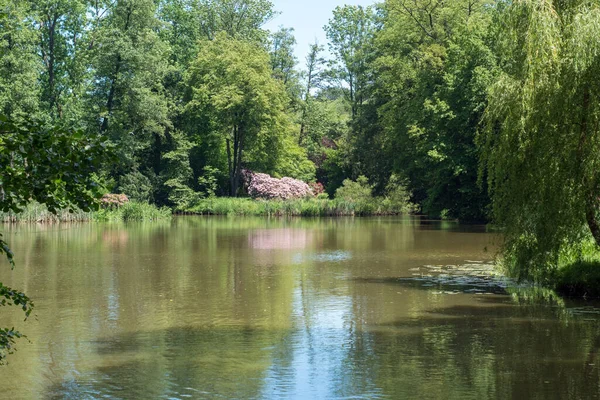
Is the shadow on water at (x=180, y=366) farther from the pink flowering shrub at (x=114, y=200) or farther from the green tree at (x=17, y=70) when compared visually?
the green tree at (x=17, y=70)

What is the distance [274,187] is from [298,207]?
521cm

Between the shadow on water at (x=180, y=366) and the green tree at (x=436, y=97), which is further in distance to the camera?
the green tree at (x=436, y=97)

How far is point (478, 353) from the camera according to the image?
34.5 feet

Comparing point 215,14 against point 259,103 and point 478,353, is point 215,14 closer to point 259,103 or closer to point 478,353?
point 259,103

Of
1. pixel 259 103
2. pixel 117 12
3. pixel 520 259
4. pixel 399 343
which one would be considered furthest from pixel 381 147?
pixel 399 343

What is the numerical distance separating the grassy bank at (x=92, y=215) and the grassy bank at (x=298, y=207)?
580 cm

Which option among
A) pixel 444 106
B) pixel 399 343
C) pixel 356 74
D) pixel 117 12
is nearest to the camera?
pixel 399 343

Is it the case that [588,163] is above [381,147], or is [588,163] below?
below

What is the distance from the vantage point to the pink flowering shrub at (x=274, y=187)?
198 ft

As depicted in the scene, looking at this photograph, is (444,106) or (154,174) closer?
(444,106)

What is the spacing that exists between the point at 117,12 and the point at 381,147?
69.1 ft

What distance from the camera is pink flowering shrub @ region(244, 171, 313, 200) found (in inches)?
2379

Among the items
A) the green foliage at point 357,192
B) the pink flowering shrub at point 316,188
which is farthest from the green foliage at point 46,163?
the pink flowering shrub at point 316,188

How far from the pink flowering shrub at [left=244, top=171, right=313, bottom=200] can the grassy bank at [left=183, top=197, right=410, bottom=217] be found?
2446 millimetres
